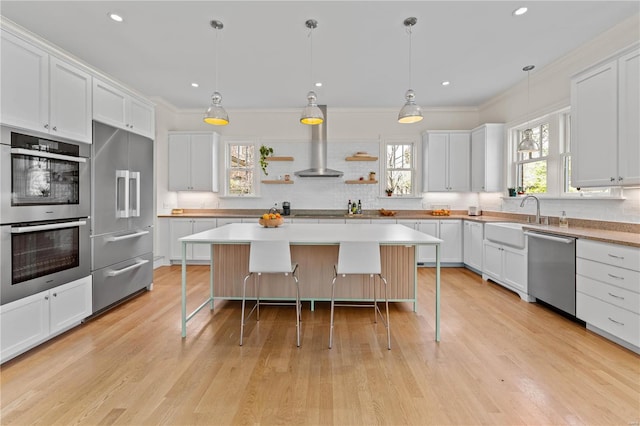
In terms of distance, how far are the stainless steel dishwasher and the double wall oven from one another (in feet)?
15.5

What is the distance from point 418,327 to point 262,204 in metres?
4.07

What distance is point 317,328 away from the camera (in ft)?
9.44

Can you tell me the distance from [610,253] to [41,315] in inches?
188

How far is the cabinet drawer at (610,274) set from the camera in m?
2.38

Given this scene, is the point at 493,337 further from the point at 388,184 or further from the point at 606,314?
the point at 388,184

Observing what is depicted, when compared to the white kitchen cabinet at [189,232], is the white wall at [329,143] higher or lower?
higher

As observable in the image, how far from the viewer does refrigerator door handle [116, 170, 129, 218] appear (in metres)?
3.36

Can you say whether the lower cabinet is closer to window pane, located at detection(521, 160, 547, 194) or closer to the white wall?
the white wall

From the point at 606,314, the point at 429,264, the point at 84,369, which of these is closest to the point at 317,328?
the point at 84,369

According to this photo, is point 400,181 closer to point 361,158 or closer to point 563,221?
point 361,158

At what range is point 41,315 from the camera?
8.15ft

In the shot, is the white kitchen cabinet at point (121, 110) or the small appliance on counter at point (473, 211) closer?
the white kitchen cabinet at point (121, 110)

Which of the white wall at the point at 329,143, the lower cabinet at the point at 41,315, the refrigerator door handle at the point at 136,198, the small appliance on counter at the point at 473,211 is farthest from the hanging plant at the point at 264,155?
the small appliance on counter at the point at 473,211

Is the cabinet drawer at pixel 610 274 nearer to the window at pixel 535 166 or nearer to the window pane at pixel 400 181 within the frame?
the window at pixel 535 166
